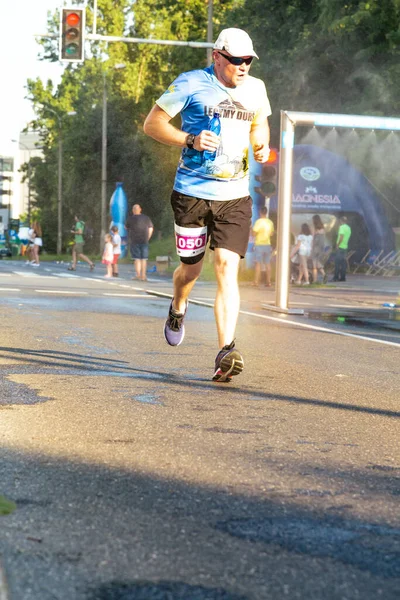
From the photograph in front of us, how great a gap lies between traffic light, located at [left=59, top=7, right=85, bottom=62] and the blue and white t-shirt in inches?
613

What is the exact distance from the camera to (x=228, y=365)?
6.23 meters

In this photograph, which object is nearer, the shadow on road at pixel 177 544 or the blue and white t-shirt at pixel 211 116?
the shadow on road at pixel 177 544

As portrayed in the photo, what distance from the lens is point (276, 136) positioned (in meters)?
35.8

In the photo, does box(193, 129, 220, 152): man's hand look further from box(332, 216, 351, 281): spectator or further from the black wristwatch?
Answer: box(332, 216, 351, 281): spectator

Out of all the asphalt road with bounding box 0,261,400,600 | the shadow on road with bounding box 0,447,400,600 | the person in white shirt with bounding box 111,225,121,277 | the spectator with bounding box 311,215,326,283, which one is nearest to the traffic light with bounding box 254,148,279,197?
the spectator with bounding box 311,215,326,283

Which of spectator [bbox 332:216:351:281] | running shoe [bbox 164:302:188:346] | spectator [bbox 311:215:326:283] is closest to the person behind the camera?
running shoe [bbox 164:302:188:346]

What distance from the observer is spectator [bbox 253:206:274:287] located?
24.6m

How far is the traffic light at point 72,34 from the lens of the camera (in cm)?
2161

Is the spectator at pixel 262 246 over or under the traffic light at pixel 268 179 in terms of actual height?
under

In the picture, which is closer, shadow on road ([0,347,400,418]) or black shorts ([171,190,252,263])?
shadow on road ([0,347,400,418])

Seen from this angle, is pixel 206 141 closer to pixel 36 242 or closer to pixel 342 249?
pixel 342 249

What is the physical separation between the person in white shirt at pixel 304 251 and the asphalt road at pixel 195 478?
1880cm

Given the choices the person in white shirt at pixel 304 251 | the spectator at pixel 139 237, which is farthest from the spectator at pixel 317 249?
the spectator at pixel 139 237

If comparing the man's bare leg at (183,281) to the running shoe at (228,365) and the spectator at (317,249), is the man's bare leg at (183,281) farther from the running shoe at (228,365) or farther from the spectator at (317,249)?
the spectator at (317,249)
